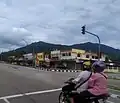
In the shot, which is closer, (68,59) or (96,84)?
(96,84)

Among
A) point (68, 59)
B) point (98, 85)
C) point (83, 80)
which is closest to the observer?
point (98, 85)

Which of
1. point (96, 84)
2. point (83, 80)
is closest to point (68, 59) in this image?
point (83, 80)

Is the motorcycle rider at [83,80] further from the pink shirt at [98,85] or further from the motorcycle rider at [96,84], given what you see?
the pink shirt at [98,85]

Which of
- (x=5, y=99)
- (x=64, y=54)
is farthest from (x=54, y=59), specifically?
(x=5, y=99)

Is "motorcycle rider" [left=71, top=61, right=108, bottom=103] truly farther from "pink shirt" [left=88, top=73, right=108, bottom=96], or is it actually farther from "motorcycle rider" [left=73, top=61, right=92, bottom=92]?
"motorcycle rider" [left=73, top=61, right=92, bottom=92]

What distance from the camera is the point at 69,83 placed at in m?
7.99

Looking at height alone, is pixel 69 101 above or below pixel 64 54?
below

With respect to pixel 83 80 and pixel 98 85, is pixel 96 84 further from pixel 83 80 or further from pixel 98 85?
pixel 83 80

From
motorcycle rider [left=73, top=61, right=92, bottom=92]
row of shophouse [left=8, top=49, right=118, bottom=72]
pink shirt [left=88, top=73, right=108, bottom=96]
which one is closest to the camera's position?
pink shirt [left=88, top=73, right=108, bottom=96]

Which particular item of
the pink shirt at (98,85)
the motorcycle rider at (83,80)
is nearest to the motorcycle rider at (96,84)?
the pink shirt at (98,85)

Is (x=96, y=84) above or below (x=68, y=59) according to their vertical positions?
below

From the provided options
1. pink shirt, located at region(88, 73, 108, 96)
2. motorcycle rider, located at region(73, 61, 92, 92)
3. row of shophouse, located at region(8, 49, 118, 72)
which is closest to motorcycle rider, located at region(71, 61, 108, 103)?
pink shirt, located at region(88, 73, 108, 96)

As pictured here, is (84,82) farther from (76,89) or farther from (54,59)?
(54,59)

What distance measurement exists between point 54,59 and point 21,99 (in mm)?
91566
